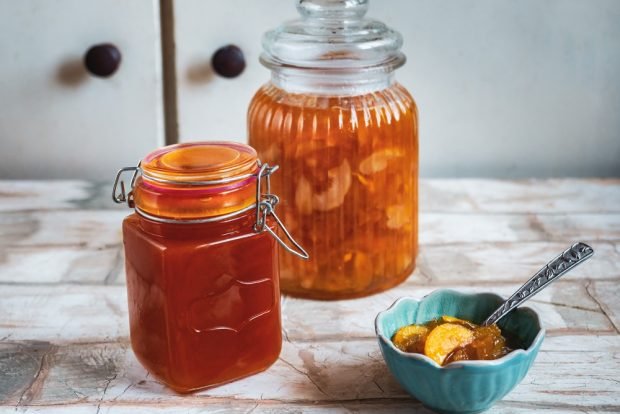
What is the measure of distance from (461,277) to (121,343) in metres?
0.38

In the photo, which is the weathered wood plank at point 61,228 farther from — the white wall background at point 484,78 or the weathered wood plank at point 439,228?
the white wall background at point 484,78

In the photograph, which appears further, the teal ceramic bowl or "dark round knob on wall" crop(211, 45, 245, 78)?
"dark round knob on wall" crop(211, 45, 245, 78)

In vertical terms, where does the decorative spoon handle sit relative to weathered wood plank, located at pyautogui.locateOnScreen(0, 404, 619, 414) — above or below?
above

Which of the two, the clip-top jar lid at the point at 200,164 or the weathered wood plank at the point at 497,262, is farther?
the weathered wood plank at the point at 497,262

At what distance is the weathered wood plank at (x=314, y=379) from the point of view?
69 cm

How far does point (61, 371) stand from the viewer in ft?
2.41

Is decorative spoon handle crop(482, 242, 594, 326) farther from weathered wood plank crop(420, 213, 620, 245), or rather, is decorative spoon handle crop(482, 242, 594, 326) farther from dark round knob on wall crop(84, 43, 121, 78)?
dark round knob on wall crop(84, 43, 121, 78)

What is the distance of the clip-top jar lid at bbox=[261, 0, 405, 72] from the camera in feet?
2.71

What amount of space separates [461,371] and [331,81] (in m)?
0.35

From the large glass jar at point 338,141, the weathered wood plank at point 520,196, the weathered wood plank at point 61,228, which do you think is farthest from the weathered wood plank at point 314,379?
the weathered wood plank at point 520,196

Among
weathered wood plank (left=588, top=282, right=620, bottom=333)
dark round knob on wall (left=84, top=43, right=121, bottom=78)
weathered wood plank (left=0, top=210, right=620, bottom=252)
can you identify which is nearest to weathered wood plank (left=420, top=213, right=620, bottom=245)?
weathered wood plank (left=0, top=210, right=620, bottom=252)

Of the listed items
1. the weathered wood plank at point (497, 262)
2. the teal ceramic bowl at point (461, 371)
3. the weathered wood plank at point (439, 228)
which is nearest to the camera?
the teal ceramic bowl at point (461, 371)

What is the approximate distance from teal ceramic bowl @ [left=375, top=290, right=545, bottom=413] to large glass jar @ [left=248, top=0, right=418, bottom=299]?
0.15 m

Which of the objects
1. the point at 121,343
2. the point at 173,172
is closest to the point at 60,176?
the point at 121,343
